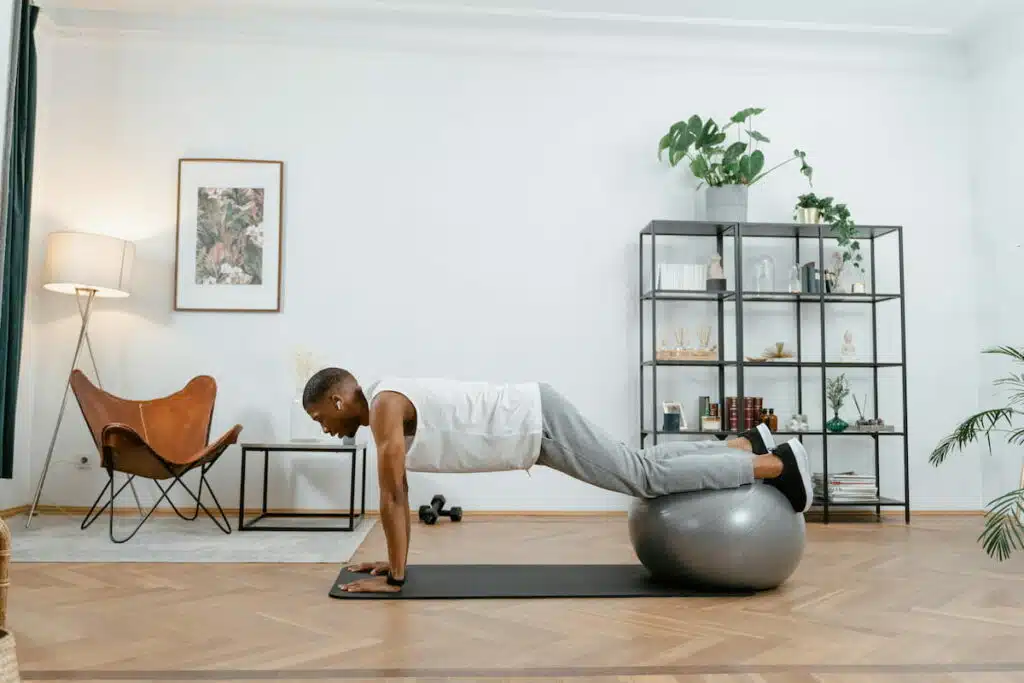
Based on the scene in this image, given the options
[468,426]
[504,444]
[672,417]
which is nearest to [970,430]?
[672,417]

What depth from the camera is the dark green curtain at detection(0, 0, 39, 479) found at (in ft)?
15.0

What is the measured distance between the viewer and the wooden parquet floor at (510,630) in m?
2.10


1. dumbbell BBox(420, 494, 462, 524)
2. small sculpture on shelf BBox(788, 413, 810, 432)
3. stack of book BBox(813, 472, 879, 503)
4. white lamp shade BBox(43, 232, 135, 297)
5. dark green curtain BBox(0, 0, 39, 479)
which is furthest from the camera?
small sculpture on shelf BBox(788, 413, 810, 432)

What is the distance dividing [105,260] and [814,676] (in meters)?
4.40

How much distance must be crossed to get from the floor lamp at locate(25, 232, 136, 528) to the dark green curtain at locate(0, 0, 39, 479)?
17 cm

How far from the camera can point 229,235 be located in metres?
5.46

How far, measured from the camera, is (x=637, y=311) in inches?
221

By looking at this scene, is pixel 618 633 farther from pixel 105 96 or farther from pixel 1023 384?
pixel 105 96

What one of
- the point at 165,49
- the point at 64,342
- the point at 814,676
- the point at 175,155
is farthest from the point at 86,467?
the point at 814,676

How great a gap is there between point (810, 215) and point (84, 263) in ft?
14.5

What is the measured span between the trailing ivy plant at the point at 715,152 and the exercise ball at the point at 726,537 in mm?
2845

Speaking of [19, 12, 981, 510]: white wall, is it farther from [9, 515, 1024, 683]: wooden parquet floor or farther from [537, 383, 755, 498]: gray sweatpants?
Answer: [537, 383, 755, 498]: gray sweatpants

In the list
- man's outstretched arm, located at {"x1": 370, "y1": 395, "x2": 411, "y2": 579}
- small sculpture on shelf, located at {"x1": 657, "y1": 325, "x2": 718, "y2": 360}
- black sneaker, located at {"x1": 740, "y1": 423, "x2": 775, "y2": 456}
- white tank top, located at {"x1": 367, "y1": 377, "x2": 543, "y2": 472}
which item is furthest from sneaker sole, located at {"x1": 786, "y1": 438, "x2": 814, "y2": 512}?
small sculpture on shelf, located at {"x1": 657, "y1": 325, "x2": 718, "y2": 360}

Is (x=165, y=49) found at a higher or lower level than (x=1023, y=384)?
higher
